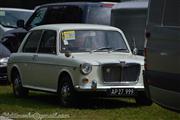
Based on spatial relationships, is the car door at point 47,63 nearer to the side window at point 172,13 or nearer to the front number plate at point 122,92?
the front number plate at point 122,92

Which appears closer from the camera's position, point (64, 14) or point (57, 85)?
point (57, 85)

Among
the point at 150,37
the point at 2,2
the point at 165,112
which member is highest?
the point at 150,37

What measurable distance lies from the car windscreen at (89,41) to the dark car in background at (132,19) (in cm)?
338

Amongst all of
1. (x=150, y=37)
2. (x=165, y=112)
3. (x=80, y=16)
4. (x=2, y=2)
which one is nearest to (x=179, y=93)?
(x=150, y=37)

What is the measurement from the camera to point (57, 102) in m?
13.9

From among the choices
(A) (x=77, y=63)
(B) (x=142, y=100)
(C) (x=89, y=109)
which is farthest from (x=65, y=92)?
(B) (x=142, y=100)

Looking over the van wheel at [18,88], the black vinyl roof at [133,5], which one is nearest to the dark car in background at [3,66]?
the van wheel at [18,88]

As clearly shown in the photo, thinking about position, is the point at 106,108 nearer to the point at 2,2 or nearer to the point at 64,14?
the point at 64,14

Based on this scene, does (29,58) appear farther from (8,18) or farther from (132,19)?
(8,18)

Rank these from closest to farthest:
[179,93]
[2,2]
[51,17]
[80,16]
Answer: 1. [179,93]
2. [80,16]
3. [51,17]
4. [2,2]

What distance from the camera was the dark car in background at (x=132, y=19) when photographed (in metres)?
17.6

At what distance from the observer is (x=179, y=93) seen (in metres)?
8.95

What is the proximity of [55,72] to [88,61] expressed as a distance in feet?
3.27

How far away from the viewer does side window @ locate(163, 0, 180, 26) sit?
9125mm
